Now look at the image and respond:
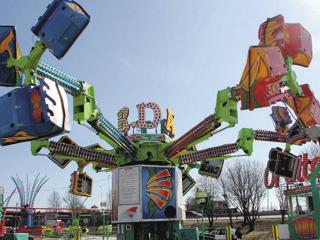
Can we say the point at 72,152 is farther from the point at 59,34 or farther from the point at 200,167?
the point at 59,34

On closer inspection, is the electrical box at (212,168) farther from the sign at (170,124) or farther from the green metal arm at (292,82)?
the green metal arm at (292,82)

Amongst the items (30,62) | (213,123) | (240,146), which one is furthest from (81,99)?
(240,146)

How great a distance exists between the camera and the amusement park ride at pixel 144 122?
6.73 meters

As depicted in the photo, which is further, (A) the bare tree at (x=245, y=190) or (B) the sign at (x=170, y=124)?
(A) the bare tree at (x=245, y=190)

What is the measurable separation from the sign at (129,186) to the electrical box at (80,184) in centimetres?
278

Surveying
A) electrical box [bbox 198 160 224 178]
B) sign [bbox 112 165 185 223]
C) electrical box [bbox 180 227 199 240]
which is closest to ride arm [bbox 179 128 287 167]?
sign [bbox 112 165 185 223]

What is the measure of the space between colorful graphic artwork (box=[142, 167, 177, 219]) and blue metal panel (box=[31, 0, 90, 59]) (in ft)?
25.8

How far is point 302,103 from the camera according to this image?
11.4 m

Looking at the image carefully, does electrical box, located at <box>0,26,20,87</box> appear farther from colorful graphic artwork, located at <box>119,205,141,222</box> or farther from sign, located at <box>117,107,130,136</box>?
sign, located at <box>117,107,130,136</box>

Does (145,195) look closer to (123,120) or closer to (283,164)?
(123,120)

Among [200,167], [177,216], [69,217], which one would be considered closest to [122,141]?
[177,216]

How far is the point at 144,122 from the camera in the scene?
15.8 metres

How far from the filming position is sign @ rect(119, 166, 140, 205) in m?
14.3

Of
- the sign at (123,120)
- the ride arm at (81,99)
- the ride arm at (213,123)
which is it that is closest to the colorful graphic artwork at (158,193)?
the ride arm at (213,123)
